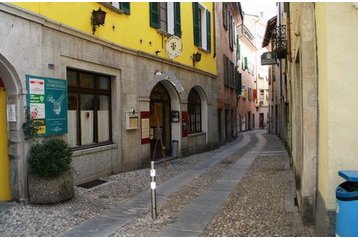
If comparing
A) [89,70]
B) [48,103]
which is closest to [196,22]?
[89,70]

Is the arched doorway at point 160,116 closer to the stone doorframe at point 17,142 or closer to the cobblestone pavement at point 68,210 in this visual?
the cobblestone pavement at point 68,210

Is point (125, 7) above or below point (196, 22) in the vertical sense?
below

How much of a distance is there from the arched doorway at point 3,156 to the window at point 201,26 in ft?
33.8

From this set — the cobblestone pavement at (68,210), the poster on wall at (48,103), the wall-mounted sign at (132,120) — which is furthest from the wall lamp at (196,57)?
the poster on wall at (48,103)

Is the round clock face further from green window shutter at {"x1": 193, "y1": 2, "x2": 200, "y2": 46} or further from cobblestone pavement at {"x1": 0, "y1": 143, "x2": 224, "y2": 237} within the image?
cobblestone pavement at {"x1": 0, "y1": 143, "x2": 224, "y2": 237}

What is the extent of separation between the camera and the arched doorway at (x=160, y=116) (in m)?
13.7

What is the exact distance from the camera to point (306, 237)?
5.02m

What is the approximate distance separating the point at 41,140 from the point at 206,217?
3.53m

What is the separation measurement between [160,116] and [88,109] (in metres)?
4.72

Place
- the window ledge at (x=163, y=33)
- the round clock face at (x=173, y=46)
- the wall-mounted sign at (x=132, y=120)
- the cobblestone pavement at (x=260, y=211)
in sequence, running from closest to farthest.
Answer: the cobblestone pavement at (x=260, y=211) → the wall-mounted sign at (x=132, y=120) → the window ledge at (x=163, y=33) → the round clock face at (x=173, y=46)

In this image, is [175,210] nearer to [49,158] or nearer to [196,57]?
[49,158]

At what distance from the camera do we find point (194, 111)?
674 inches

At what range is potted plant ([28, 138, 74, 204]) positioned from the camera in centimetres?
699

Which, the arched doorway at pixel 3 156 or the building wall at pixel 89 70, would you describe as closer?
the building wall at pixel 89 70
